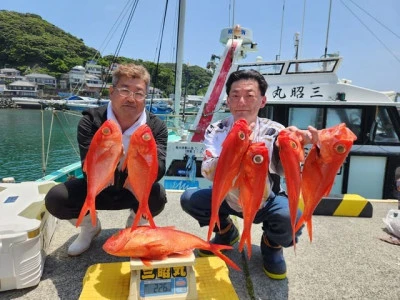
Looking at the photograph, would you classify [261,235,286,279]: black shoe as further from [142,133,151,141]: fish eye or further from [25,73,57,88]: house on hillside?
[25,73,57,88]: house on hillside

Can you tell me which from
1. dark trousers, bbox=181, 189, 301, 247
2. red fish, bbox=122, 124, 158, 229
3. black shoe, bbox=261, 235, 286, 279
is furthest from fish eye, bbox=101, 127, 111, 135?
black shoe, bbox=261, 235, 286, 279

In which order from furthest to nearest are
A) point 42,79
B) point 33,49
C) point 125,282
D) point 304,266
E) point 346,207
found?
point 33,49 → point 42,79 → point 346,207 → point 304,266 → point 125,282

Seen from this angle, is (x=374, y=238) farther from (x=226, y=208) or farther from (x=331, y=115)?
(x=331, y=115)

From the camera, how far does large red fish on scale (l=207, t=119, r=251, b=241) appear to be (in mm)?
1630

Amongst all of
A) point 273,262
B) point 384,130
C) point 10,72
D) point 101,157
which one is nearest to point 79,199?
point 101,157

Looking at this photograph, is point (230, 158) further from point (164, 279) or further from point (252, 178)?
point (164, 279)

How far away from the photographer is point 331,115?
621 centimetres

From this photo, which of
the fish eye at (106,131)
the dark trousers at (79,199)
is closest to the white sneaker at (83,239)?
the dark trousers at (79,199)

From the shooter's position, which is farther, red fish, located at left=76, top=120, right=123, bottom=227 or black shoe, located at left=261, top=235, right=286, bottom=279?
black shoe, located at left=261, top=235, right=286, bottom=279

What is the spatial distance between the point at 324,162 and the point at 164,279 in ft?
4.17

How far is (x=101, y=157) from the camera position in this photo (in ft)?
6.07

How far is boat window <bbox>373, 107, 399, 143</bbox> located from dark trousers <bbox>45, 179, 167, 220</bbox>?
5511 mm

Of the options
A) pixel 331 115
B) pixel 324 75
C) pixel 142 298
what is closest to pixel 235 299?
pixel 142 298

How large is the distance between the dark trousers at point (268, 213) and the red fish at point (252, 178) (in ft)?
Result: 1.87
